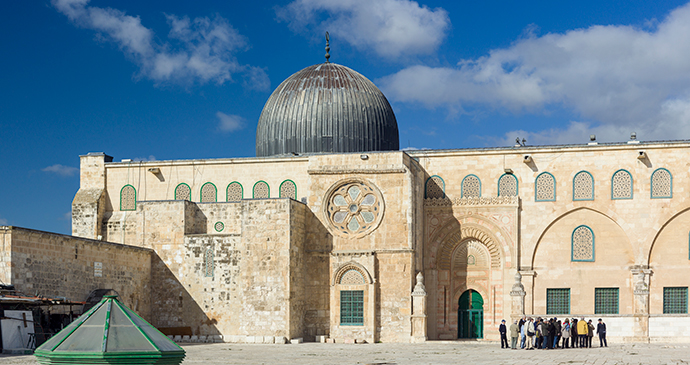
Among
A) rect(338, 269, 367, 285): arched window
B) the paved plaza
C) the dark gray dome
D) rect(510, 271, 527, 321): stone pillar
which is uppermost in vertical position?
the dark gray dome

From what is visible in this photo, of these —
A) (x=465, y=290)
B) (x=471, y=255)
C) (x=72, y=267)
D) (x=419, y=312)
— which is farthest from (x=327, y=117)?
(x=72, y=267)

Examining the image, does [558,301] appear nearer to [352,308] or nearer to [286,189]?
[352,308]

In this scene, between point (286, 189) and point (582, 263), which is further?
point (286, 189)

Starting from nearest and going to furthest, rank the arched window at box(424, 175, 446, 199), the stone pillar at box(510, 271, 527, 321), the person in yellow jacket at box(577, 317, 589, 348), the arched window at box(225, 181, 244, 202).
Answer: the person in yellow jacket at box(577, 317, 589, 348), the stone pillar at box(510, 271, 527, 321), the arched window at box(424, 175, 446, 199), the arched window at box(225, 181, 244, 202)

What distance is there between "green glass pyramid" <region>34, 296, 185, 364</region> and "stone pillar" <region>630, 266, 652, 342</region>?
22732mm

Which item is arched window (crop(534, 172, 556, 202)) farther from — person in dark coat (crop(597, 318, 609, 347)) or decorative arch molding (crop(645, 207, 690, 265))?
person in dark coat (crop(597, 318, 609, 347))

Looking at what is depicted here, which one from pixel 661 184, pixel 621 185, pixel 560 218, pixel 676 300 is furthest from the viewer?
pixel 560 218

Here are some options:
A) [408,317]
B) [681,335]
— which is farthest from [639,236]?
[408,317]

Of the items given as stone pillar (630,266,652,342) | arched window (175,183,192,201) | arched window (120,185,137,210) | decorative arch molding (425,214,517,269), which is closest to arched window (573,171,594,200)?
decorative arch molding (425,214,517,269)

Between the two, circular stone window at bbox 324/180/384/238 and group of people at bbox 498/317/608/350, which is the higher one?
circular stone window at bbox 324/180/384/238

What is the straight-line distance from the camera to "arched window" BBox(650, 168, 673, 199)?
85.8 feet

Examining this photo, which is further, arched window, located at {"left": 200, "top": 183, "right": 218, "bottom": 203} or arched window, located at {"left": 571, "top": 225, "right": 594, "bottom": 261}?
arched window, located at {"left": 200, "top": 183, "right": 218, "bottom": 203}

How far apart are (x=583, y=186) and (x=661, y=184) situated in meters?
→ 2.61

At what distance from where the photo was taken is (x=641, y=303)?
2567cm
